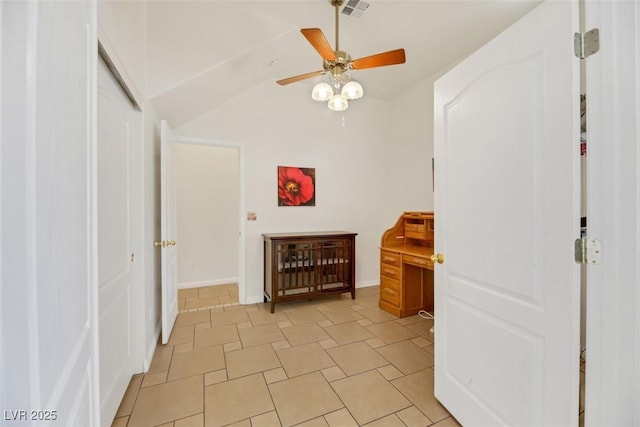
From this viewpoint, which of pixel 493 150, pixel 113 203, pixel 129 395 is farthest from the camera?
pixel 129 395

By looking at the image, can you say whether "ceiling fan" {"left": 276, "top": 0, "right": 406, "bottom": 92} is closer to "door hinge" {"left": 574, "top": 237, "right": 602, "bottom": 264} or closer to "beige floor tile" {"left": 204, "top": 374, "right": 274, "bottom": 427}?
"door hinge" {"left": 574, "top": 237, "right": 602, "bottom": 264}

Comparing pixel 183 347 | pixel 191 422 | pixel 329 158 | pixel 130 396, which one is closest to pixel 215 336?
pixel 183 347

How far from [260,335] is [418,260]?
1.87 meters

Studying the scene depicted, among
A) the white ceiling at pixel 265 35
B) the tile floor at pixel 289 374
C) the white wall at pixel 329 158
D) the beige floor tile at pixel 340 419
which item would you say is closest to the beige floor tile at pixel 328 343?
the tile floor at pixel 289 374

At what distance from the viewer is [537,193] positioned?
1109 mm

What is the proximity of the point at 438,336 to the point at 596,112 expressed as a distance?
143 centimetres

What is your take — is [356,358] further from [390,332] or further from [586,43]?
[586,43]

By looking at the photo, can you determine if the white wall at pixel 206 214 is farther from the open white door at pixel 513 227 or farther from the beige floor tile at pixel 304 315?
the open white door at pixel 513 227

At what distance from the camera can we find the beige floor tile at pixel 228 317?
3.00 m

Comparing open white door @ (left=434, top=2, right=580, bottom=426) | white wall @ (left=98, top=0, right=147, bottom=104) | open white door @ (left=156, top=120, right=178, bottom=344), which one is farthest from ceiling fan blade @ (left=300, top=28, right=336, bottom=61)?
open white door @ (left=156, top=120, right=178, bottom=344)

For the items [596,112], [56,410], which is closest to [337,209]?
[596,112]

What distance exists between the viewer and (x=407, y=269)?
3.14 meters

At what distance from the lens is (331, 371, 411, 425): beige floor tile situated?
1655 millimetres

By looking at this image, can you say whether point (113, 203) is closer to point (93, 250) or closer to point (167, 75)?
point (93, 250)
